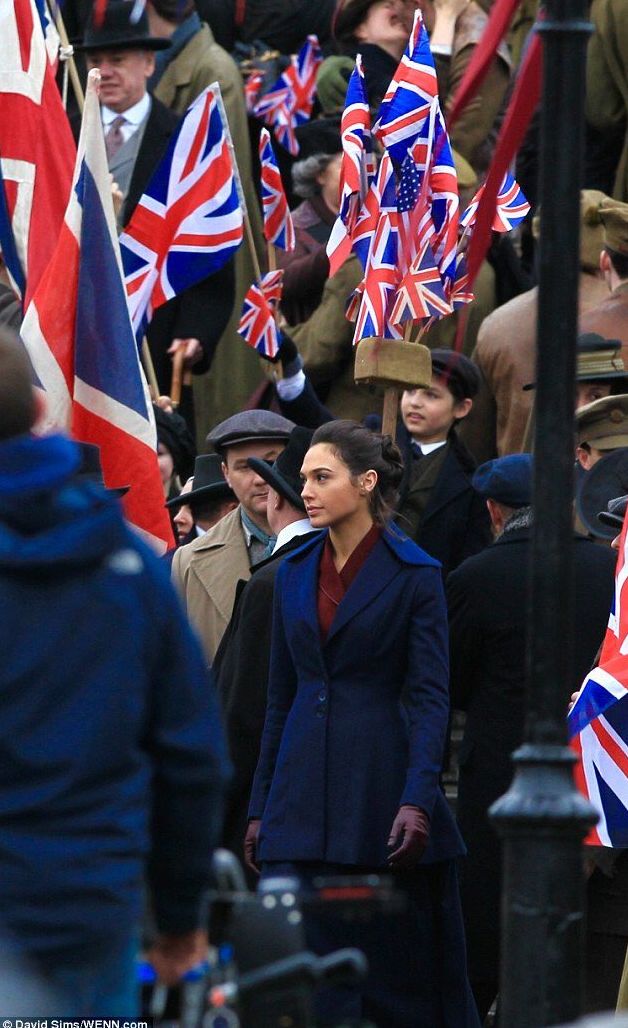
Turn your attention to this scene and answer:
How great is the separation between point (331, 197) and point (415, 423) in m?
1.90

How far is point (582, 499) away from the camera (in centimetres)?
862

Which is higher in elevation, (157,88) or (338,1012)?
(157,88)

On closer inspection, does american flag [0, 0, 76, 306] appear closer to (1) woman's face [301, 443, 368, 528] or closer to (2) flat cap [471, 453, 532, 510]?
(2) flat cap [471, 453, 532, 510]

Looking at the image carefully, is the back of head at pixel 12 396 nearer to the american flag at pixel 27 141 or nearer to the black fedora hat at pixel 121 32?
the american flag at pixel 27 141

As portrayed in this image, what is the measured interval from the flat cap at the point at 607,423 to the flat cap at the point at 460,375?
1.00 meters

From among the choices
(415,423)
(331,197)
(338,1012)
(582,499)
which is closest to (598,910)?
(338,1012)

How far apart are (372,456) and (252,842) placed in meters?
1.34

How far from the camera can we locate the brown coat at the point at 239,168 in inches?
485

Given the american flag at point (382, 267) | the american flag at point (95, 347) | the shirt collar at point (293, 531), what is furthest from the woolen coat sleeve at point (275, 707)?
the american flag at point (382, 267)

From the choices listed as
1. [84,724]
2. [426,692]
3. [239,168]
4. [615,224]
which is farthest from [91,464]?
[239,168]

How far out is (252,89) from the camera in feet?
44.0

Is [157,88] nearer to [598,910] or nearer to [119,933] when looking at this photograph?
[598,910]

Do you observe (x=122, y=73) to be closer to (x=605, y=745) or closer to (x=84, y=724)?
(x=605, y=745)

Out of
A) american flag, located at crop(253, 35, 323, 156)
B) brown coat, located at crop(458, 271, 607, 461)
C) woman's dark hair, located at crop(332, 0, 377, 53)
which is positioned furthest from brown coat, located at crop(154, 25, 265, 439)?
brown coat, located at crop(458, 271, 607, 461)
